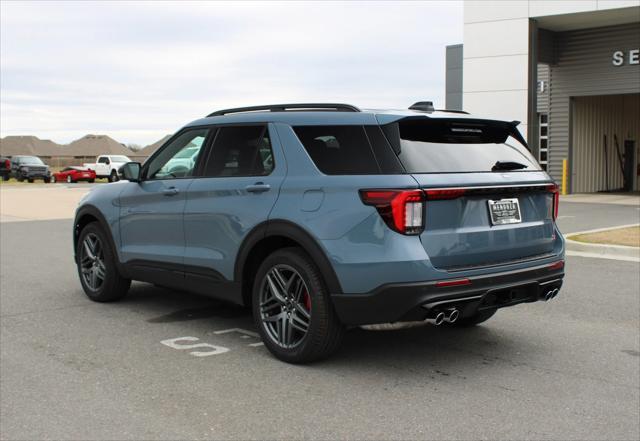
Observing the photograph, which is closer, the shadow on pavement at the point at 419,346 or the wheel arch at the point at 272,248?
the wheel arch at the point at 272,248

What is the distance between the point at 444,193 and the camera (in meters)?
4.81

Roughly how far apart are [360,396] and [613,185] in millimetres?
28423

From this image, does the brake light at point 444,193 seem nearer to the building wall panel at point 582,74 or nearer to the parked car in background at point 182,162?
the parked car in background at point 182,162

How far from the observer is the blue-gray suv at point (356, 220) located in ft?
15.6

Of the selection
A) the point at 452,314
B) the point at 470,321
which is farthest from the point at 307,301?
the point at 470,321

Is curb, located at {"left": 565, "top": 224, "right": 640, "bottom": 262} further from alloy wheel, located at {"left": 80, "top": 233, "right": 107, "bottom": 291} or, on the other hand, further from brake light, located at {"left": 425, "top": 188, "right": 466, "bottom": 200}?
alloy wheel, located at {"left": 80, "top": 233, "right": 107, "bottom": 291}

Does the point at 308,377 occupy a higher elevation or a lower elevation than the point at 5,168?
lower

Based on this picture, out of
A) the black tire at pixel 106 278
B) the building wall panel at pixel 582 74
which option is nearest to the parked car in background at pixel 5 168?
the building wall panel at pixel 582 74

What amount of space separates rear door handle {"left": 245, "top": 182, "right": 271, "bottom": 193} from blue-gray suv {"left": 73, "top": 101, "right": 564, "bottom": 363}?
1cm

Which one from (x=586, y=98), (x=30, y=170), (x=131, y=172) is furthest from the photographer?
(x=30, y=170)

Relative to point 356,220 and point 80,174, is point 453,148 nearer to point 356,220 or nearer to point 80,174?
point 356,220

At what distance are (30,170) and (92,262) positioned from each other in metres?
42.5

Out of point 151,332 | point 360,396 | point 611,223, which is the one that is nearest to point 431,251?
point 360,396

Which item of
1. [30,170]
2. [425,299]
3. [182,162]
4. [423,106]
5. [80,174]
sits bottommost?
[425,299]
